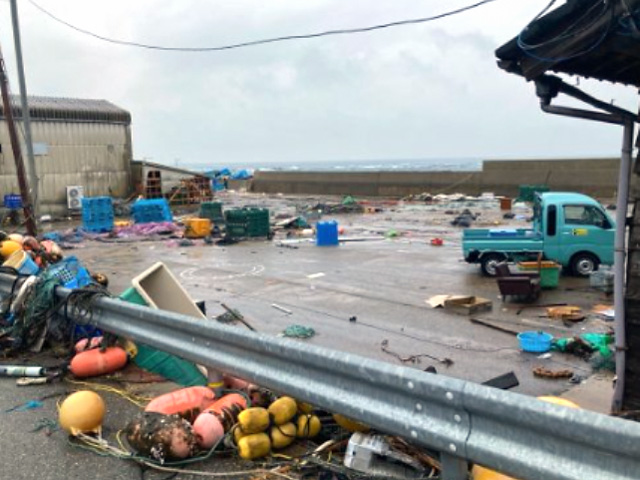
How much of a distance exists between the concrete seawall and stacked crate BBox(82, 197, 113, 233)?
2428 centimetres

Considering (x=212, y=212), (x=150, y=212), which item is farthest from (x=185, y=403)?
(x=150, y=212)

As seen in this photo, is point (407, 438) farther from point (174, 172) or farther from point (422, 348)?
point (174, 172)

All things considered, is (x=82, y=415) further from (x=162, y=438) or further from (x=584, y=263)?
(x=584, y=263)

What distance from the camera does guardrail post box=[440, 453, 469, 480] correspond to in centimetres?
342

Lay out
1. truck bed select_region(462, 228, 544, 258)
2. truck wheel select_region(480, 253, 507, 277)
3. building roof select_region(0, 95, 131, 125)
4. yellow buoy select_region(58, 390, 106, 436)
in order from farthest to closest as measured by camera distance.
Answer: building roof select_region(0, 95, 131, 125) → truck wheel select_region(480, 253, 507, 277) → truck bed select_region(462, 228, 544, 258) → yellow buoy select_region(58, 390, 106, 436)

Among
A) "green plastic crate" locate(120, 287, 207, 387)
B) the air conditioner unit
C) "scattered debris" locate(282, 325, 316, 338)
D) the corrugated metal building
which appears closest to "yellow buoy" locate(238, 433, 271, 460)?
"green plastic crate" locate(120, 287, 207, 387)

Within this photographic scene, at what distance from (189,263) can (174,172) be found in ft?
73.2

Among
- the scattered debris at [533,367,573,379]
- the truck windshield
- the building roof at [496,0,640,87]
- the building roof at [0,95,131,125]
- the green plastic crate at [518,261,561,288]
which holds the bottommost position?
the scattered debris at [533,367,573,379]

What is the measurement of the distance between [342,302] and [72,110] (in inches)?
1178

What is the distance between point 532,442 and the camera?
2.98 metres

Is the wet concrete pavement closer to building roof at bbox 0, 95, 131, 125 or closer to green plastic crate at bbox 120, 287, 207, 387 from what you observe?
green plastic crate at bbox 120, 287, 207, 387

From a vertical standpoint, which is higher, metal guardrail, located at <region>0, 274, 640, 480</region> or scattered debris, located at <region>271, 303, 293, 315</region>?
metal guardrail, located at <region>0, 274, 640, 480</region>

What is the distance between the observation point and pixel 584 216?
46.8ft

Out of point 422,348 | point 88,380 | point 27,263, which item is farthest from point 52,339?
point 422,348
